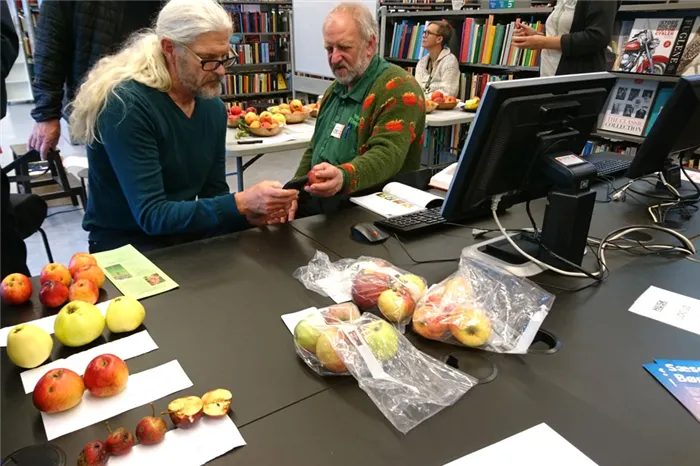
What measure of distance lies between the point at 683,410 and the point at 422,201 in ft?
3.29

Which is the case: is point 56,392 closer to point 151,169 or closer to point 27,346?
point 27,346

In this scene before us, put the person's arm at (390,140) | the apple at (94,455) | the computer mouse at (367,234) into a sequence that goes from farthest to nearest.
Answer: the person's arm at (390,140)
the computer mouse at (367,234)
the apple at (94,455)

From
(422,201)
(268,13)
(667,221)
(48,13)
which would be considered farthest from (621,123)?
(268,13)

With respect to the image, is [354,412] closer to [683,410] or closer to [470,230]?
[683,410]

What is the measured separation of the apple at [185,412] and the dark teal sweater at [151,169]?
31.8 inches

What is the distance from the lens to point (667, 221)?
161cm

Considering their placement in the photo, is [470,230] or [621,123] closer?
[470,230]

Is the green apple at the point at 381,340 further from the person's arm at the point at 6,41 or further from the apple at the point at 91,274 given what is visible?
the person's arm at the point at 6,41

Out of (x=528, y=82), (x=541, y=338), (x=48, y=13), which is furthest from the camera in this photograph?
(x=48, y=13)

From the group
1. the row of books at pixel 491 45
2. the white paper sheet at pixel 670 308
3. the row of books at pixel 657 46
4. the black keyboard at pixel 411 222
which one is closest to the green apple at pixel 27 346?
the black keyboard at pixel 411 222

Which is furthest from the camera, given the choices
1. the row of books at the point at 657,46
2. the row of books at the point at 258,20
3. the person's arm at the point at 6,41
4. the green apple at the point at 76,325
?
the row of books at the point at 258,20

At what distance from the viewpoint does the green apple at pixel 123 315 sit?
3.14 feet

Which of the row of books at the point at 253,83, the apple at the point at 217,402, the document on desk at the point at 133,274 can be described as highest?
the apple at the point at 217,402

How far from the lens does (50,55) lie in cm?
238
